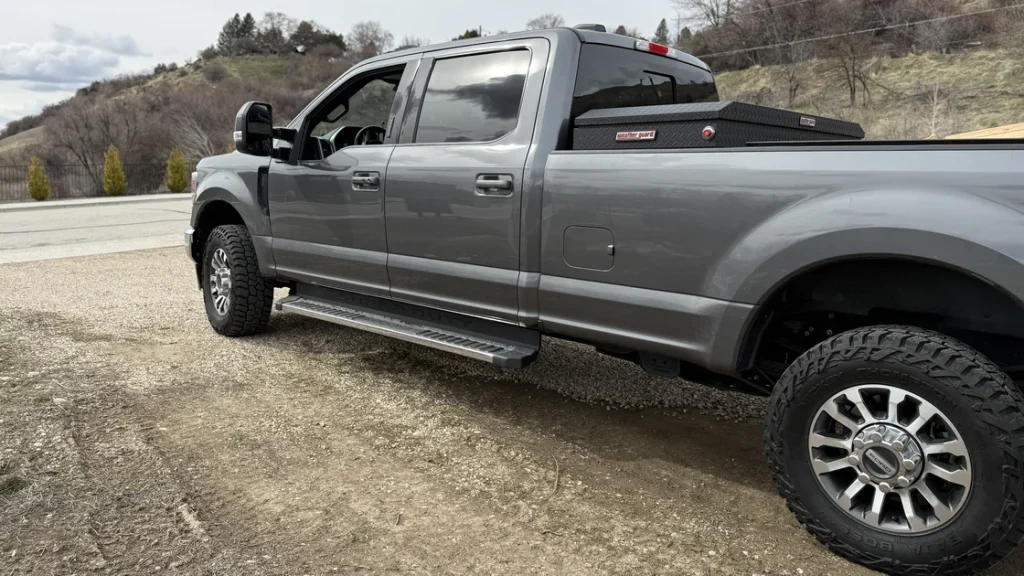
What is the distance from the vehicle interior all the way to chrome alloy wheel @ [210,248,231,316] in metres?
1.13

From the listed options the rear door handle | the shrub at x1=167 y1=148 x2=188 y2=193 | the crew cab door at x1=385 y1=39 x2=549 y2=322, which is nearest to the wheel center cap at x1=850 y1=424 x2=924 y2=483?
the crew cab door at x1=385 y1=39 x2=549 y2=322

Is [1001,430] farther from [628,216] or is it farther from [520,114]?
[520,114]

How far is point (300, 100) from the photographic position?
65.7 m

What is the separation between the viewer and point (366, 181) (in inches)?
165

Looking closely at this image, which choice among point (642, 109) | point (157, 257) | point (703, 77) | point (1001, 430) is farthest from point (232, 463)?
point (157, 257)

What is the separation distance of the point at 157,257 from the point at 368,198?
6868 mm

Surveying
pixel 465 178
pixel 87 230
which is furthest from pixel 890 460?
pixel 87 230

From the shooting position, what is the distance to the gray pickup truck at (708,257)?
7.67 feet

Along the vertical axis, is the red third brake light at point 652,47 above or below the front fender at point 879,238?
above

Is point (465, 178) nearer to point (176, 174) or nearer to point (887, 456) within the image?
point (887, 456)

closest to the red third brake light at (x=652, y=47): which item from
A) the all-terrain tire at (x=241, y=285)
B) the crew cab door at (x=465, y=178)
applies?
the crew cab door at (x=465, y=178)

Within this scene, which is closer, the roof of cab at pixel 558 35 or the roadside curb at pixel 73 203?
the roof of cab at pixel 558 35

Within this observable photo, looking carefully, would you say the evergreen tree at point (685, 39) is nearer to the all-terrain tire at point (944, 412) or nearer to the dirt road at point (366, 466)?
the dirt road at point (366, 466)

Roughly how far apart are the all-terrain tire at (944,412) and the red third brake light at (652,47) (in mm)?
2104
